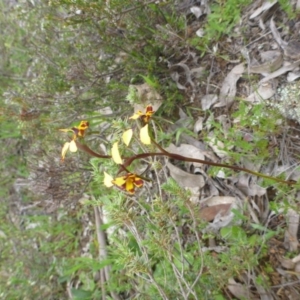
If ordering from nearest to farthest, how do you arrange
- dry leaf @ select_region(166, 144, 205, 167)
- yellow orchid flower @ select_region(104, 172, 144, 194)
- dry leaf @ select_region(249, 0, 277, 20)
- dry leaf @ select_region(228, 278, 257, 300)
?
yellow orchid flower @ select_region(104, 172, 144, 194), dry leaf @ select_region(228, 278, 257, 300), dry leaf @ select_region(249, 0, 277, 20), dry leaf @ select_region(166, 144, 205, 167)

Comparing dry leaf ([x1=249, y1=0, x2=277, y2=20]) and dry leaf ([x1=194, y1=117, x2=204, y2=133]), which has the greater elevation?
dry leaf ([x1=249, y1=0, x2=277, y2=20])

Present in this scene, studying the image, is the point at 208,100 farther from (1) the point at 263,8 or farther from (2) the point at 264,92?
(1) the point at 263,8

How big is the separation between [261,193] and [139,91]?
2.96 feet

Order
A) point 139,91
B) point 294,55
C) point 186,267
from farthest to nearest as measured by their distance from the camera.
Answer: point 139,91
point 294,55
point 186,267

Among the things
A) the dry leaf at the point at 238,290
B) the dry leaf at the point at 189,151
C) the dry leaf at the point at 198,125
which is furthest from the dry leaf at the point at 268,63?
the dry leaf at the point at 238,290

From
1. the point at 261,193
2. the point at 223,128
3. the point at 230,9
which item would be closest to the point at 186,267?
the point at 261,193

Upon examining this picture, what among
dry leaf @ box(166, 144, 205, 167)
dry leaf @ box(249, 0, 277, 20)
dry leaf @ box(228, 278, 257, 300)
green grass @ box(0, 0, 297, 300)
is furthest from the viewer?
dry leaf @ box(166, 144, 205, 167)

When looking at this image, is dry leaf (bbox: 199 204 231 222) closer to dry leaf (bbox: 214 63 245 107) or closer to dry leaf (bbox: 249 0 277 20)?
dry leaf (bbox: 214 63 245 107)

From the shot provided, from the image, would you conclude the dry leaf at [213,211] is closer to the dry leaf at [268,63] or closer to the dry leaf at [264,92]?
the dry leaf at [264,92]

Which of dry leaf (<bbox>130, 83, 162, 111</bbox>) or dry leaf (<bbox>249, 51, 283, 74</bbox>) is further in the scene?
dry leaf (<bbox>130, 83, 162, 111</bbox>)

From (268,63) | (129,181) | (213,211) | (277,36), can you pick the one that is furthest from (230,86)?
(129,181)

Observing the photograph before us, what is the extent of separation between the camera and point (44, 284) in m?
2.91

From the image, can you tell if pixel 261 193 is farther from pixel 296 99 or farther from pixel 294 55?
pixel 294 55

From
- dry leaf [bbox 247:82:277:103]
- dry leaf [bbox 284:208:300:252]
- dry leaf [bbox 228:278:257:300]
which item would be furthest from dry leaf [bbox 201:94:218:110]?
dry leaf [bbox 228:278:257:300]
